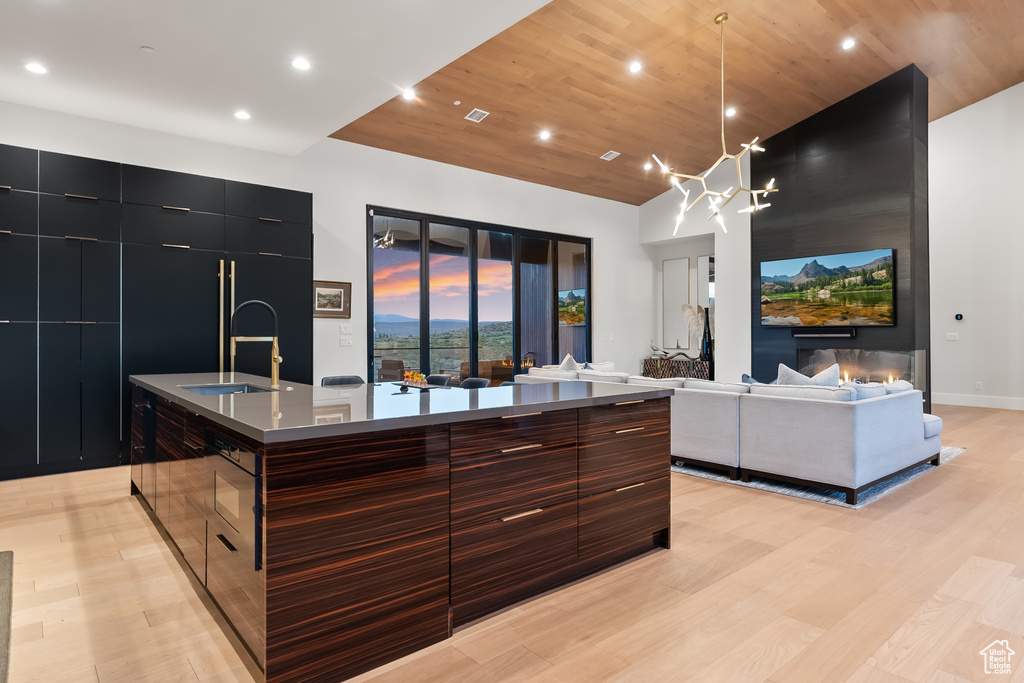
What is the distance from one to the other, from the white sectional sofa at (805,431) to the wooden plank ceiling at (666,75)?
10.4 ft

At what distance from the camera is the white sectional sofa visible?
3633 mm

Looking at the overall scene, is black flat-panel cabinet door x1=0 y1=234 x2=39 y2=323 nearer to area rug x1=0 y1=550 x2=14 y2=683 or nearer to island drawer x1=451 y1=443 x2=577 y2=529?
area rug x1=0 y1=550 x2=14 y2=683

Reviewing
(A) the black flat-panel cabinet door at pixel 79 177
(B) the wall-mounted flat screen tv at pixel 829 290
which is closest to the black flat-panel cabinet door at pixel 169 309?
(A) the black flat-panel cabinet door at pixel 79 177

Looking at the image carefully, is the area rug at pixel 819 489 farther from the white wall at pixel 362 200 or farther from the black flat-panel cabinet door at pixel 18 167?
the black flat-panel cabinet door at pixel 18 167

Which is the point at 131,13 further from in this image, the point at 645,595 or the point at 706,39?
the point at 706,39

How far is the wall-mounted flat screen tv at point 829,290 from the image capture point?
21.9 ft

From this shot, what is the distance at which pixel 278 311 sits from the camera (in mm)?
5090

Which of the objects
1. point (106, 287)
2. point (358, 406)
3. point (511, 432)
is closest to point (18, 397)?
point (106, 287)

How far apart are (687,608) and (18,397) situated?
477 centimetres

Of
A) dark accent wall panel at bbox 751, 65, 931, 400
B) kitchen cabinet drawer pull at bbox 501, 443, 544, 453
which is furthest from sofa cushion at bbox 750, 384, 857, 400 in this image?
dark accent wall panel at bbox 751, 65, 931, 400

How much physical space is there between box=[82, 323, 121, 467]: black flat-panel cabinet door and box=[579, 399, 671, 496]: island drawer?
400cm

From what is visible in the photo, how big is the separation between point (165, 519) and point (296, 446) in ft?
6.12

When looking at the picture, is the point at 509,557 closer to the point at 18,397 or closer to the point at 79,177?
the point at 18,397

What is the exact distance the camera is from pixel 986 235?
25.6ft
